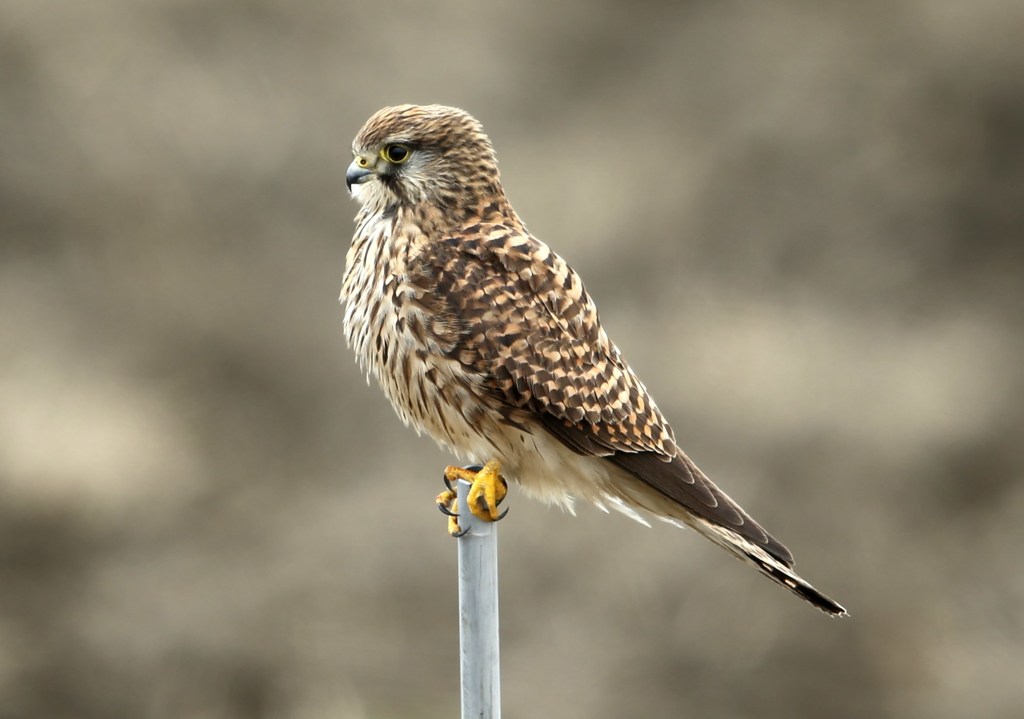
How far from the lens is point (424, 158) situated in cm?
349

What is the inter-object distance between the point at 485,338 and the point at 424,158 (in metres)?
0.46

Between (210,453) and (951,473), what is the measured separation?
12.5ft

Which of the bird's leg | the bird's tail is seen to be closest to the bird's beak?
the bird's leg

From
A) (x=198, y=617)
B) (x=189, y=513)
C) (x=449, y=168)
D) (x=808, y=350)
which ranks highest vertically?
(x=808, y=350)

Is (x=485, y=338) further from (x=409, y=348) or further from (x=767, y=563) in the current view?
(x=767, y=563)

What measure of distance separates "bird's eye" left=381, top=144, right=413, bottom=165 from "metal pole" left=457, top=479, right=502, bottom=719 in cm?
98

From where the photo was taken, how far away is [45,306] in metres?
8.16

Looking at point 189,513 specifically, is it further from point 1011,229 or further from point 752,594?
point 1011,229

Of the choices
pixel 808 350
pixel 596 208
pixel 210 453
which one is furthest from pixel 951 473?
pixel 210 453

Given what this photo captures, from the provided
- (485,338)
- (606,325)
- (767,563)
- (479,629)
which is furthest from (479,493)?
(606,325)

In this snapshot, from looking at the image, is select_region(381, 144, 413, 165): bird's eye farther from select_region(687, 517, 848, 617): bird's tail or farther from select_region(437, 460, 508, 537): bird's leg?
select_region(687, 517, 848, 617): bird's tail

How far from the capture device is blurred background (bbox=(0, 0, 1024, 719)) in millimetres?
6496

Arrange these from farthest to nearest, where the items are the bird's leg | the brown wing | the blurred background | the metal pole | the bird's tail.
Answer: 1. the blurred background
2. the brown wing
3. the bird's leg
4. the bird's tail
5. the metal pole

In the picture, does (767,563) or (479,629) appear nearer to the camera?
(479,629)
